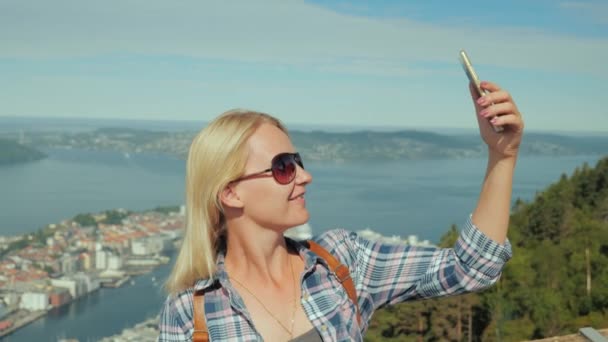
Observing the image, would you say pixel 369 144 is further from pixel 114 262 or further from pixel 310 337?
pixel 310 337

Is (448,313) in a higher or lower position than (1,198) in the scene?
higher

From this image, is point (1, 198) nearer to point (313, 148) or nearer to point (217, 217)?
point (313, 148)

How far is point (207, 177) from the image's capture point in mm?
910

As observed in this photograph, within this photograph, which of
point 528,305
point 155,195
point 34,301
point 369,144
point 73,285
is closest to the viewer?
point 528,305

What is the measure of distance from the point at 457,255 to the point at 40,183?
39.9 meters

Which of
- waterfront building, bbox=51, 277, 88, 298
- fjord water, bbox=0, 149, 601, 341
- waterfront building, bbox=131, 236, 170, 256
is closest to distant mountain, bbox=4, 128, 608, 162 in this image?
fjord water, bbox=0, 149, 601, 341

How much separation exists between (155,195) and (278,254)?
1383 inches

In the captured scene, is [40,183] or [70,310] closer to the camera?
[70,310]

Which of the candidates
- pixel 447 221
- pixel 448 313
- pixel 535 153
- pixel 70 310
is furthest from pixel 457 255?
pixel 535 153

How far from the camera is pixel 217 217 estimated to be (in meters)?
0.96

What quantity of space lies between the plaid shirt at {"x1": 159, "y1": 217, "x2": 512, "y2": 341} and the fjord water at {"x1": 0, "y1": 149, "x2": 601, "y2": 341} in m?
14.3

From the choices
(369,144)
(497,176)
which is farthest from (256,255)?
(369,144)

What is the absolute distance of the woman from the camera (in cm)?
89

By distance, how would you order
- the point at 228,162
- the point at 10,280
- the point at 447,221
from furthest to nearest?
the point at 447,221 → the point at 10,280 → the point at 228,162
